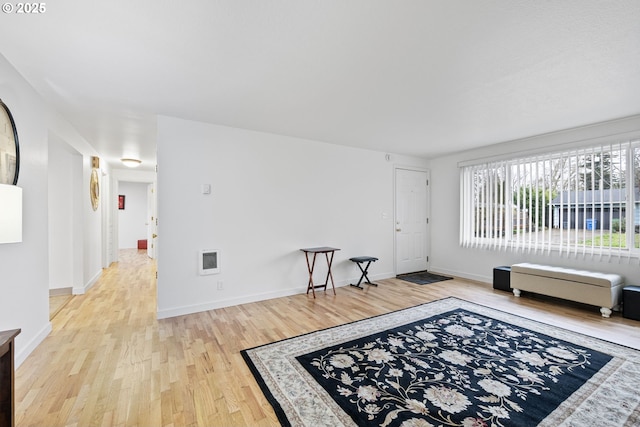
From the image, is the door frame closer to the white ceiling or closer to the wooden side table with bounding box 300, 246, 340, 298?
the wooden side table with bounding box 300, 246, 340, 298

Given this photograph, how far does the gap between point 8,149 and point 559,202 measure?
6.28 metres

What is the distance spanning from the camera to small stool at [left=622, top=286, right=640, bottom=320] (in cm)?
321

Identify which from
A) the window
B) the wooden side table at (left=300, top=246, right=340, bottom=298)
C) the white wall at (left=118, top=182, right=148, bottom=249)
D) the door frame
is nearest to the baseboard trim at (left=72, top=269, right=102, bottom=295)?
the wooden side table at (left=300, top=246, right=340, bottom=298)

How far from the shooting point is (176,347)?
263 cm

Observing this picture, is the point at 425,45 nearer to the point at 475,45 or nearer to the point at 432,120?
the point at 475,45

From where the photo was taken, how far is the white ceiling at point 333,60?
1679mm

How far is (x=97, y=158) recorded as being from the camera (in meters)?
5.33

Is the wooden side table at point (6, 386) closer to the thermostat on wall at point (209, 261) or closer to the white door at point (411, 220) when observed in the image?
the thermostat on wall at point (209, 261)

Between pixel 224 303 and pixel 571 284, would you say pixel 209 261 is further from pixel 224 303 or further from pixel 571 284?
pixel 571 284

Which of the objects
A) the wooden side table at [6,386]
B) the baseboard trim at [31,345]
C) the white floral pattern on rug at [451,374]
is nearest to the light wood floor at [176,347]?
the baseboard trim at [31,345]

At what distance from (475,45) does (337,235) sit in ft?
11.1

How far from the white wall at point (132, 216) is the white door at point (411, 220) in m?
9.35

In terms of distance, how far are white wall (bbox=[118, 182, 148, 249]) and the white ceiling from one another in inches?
296

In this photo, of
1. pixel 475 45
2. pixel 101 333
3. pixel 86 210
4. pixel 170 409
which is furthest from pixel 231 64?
pixel 86 210
